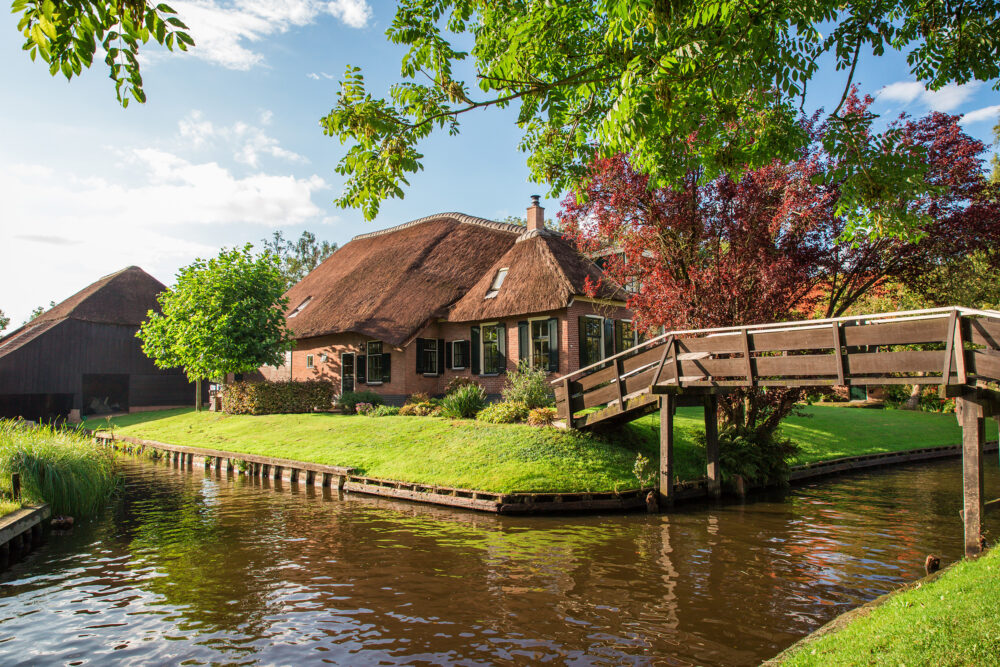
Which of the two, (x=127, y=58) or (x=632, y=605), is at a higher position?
(x=127, y=58)

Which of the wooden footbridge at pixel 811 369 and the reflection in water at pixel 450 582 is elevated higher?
the wooden footbridge at pixel 811 369

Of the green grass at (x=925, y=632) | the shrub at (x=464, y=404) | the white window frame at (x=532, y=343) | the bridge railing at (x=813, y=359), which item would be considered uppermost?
the white window frame at (x=532, y=343)

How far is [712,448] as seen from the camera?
490 inches

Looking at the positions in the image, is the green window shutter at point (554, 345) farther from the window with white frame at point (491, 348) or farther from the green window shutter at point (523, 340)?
the window with white frame at point (491, 348)

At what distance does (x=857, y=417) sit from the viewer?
22.3 meters

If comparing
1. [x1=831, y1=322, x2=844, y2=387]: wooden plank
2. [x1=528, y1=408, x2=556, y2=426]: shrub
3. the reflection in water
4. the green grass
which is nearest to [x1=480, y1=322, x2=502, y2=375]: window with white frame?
[x1=528, y1=408, x2=556, y2=426]: shrub

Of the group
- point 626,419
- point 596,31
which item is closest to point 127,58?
point 596,31

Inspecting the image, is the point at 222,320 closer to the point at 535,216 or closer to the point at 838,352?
the point at 535,216

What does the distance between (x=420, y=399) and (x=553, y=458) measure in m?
8.51

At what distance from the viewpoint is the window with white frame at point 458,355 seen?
2270 centimetres

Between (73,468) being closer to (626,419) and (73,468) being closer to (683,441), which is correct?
(626,419)

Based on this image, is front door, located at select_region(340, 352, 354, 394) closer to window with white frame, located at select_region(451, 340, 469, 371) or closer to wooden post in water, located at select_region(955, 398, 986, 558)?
window with white frame, located at select_region(451, 340, 469, 371)

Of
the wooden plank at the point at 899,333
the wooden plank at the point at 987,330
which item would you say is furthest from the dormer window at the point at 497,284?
the wooden plank at the point at 987,330

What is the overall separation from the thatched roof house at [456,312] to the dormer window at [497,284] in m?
0.05
